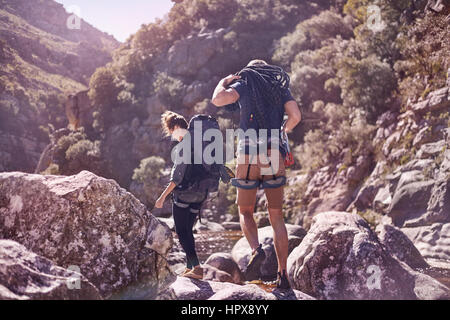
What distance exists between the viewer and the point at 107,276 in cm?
378

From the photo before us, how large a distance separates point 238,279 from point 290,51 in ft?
89.0

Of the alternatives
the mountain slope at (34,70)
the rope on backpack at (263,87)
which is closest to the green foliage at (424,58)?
the rope on backpack at (263,87)

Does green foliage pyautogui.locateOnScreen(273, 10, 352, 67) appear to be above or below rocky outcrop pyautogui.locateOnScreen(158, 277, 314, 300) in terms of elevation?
above

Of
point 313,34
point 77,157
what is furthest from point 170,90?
point 313,34

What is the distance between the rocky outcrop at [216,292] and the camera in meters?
3.32

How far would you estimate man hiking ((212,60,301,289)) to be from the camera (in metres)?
3.88

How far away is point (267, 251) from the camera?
25.4 ft

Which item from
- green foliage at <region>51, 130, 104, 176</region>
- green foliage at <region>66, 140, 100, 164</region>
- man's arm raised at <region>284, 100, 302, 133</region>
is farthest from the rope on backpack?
green foliage at <region>66, 140, 100, 164</region>

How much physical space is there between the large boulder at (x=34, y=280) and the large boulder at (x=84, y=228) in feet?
2.34

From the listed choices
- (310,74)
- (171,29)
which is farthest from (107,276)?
(171,29)

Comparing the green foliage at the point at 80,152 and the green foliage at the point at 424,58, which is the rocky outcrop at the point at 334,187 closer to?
the green foliage at the point at 424,58

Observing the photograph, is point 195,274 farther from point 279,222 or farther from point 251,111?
point 251,111

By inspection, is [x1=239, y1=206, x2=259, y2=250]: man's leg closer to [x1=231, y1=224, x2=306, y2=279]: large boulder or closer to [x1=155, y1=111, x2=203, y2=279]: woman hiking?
[x1=155, y1=111, x2=203, y2=279]: woman hiking

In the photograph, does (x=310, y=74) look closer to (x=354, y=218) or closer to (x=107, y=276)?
(x=354, y=218)
